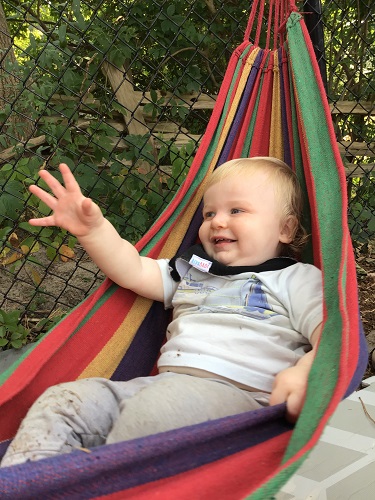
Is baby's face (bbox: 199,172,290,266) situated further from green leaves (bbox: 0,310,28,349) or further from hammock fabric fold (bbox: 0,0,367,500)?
green leaves (bbox: 0,310,28,349)

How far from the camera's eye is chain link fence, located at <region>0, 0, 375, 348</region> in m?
2.43

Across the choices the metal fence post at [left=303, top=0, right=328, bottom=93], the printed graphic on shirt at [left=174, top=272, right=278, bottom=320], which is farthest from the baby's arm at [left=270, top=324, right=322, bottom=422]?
the metal fence post at [left=303, top=0, right=328, bottom=93]

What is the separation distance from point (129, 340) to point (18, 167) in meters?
1.25

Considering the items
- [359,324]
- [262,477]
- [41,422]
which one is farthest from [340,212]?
[41,422]

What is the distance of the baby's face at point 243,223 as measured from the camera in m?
1.55

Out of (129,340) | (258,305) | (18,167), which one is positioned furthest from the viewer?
(18,167)

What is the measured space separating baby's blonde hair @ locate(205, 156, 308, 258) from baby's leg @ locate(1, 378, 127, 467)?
0.65m

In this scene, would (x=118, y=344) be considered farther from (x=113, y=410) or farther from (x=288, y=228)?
(x=288, y=228)

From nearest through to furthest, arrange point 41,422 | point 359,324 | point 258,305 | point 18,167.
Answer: point 359,324 < point 41,422 < point 258,305 < point 18,167

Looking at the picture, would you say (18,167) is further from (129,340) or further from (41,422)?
(41,422)

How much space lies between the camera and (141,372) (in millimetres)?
1570

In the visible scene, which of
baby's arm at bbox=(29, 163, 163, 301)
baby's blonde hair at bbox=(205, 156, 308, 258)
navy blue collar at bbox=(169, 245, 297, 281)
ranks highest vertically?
baby's blonde hair at bbox=(205, 156, 308, 258)

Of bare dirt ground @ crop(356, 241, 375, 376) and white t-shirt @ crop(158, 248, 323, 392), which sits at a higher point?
bare dirt ground @ crop(356, 241, 375, 376)

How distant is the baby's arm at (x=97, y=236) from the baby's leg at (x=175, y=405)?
0.36 metres
